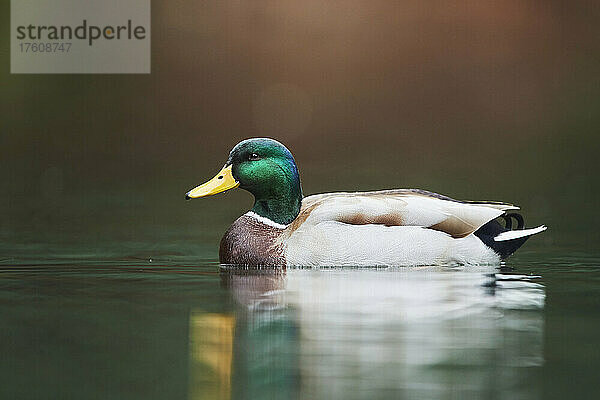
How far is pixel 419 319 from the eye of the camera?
218 inches

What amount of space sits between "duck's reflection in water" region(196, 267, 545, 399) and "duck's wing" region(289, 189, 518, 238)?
1.18 feet

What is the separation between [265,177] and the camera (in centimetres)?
777

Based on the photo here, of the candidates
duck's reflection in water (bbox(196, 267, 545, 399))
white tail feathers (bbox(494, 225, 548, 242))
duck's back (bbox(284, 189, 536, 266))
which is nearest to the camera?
duck's reflection in water (bbox(196, 267, 545, 399))

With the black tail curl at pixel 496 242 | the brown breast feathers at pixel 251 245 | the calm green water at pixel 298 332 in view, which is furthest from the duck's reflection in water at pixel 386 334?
the black tail curl at pixel 496 242

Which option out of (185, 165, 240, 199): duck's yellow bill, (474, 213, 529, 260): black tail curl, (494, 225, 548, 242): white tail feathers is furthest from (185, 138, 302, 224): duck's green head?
(494, 225, 548, 242): white tail feathers

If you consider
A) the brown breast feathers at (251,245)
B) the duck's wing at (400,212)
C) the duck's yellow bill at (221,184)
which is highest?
the duck's yellow bill at (221,184)

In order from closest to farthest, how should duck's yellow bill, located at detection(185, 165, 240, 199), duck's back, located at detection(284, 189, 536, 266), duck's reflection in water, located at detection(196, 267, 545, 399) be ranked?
duck's reflection in water, located at detection(196, 267, 545, 399) < duck's back, located at detection(284, 189, 536, 266) < duck's yellow bill, located at detection(185, 165, 240, 199)

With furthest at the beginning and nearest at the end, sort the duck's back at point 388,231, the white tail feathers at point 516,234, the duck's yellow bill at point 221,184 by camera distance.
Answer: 1. the white tail feathers at point 516,234
2. the duck's yellow bill at point 221,184
3. the duck's back at point 388,231

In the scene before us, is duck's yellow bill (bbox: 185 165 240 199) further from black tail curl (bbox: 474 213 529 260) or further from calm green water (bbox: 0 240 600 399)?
black tail curl (bbox: 474 213 529 260)

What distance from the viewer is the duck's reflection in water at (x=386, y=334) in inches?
164

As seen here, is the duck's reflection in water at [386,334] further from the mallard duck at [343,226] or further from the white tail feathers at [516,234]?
the white tail feathers at [516,234]

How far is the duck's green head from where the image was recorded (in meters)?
7.75

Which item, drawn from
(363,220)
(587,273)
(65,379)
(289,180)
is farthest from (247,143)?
(65,379)

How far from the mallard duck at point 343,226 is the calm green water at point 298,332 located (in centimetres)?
16
